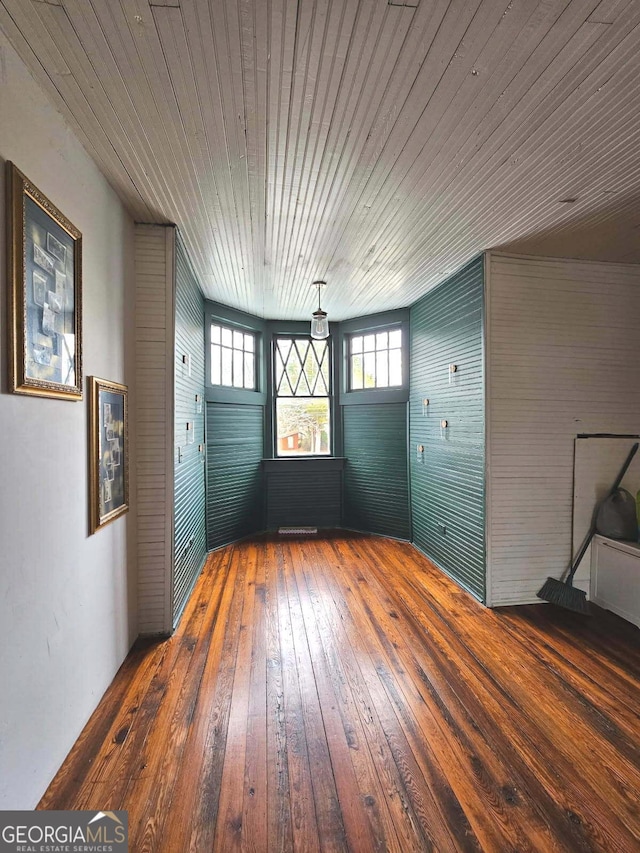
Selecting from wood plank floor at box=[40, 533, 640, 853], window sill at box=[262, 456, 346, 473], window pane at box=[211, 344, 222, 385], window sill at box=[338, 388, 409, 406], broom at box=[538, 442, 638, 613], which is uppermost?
window pane at box=[211, 344, 222, 385]

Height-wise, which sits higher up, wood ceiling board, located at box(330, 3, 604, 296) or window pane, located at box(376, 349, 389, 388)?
wood ceiling board, located at box(330, 3, 604, 296)

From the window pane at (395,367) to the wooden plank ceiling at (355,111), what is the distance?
2051mm

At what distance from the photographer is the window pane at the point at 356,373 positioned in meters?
5.08

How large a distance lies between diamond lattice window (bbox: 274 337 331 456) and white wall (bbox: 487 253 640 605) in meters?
2.58

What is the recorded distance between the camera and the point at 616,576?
9.53ft

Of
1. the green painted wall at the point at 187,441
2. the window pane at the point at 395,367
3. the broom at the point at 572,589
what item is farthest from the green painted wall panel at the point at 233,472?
the broom at the point at 572,589

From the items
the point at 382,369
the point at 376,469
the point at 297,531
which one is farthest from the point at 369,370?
the point at 297,531

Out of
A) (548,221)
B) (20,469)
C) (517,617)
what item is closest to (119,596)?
(20,469)

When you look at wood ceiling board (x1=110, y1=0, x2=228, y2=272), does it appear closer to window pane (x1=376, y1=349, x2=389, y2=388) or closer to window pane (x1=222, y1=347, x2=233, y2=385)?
window pane (x1=222, y1=347, x2=233, y2=385)

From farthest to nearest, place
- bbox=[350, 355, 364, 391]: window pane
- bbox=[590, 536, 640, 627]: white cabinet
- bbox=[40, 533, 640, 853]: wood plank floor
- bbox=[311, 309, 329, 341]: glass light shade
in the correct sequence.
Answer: bbox=[350, 355, 364, 391]: window pane → bbox=[311, 309, 329, 341]: glass light shade → bbox=[590, 536, 640, 627]: white cabinet → bbox=[40, 533, 640, 853]: wood plank floor

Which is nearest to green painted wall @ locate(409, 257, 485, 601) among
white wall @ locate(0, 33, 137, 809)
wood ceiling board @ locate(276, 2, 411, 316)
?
wood ceiling board @ locate(276, 2, 411, 316)

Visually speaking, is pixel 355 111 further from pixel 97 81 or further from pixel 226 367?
pixel 226 367

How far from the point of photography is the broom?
2896 mm

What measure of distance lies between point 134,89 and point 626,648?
4.06 metres
